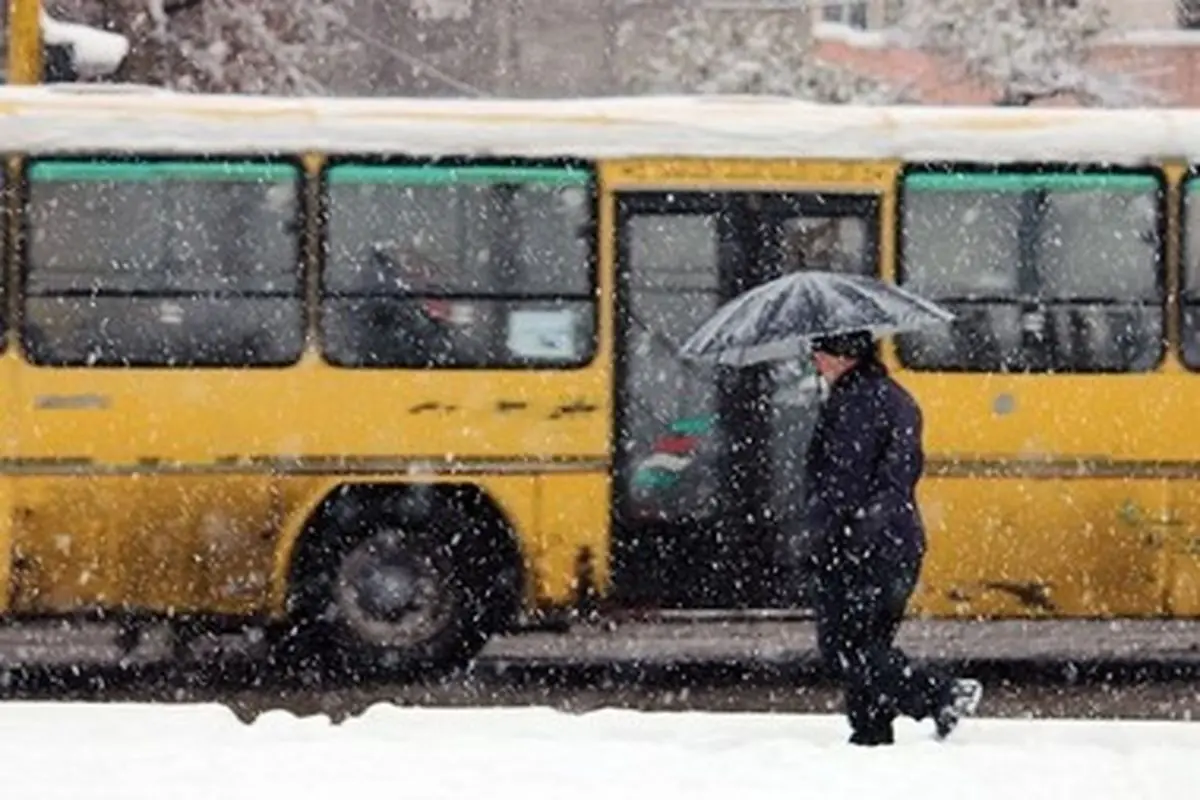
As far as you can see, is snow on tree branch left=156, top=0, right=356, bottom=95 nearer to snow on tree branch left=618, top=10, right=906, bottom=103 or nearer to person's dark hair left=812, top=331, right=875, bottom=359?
snow on tree branch left=618, top=10, right=906, bottom=103

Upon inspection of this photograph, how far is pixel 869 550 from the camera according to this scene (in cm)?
1063

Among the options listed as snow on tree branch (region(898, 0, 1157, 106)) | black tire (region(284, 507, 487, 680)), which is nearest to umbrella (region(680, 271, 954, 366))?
black tire (region(284, 507, 487, 680))

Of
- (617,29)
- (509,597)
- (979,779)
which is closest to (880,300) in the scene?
(979,779)

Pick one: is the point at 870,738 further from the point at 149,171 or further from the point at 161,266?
the point at 149,171

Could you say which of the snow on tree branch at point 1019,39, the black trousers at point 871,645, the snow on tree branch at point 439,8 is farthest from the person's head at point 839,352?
the snow on tree branch at point 439,8

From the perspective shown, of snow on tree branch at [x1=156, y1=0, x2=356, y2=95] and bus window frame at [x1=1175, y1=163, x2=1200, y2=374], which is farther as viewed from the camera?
snow on tree branch at [x1=156, y1=0, x2=356, y2=95]

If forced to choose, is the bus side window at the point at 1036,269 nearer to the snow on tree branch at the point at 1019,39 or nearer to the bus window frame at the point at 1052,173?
the bus window frame at the point at 1052,173

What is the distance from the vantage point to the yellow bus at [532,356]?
14.7 meters

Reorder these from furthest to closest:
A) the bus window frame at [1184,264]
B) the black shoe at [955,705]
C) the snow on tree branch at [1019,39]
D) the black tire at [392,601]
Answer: the snow on tree branch at [1019,39], the bus window frame at [1184,264], the black tire at [392,601], the black shoe at [955,705]

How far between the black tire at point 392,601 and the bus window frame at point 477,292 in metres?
0.75

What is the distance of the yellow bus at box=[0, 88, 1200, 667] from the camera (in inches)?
579

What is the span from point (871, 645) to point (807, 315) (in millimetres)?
1258

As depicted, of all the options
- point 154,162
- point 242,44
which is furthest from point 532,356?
point 242,44

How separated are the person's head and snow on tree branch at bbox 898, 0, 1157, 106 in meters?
19.3
